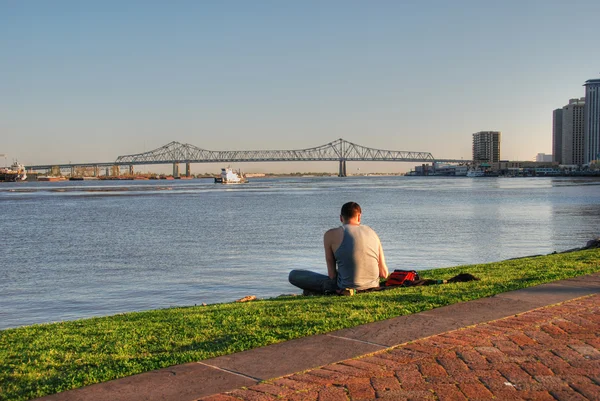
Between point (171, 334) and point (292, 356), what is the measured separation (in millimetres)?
Answer: 1495

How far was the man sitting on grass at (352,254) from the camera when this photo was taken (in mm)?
7219

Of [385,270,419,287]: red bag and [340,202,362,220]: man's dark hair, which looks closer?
[340,202,362,220]: man's dark hair

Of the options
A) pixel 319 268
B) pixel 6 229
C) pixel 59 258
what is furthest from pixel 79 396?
pixel 6 229

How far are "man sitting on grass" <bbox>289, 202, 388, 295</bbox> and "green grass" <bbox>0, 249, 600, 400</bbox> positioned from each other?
0.99ft

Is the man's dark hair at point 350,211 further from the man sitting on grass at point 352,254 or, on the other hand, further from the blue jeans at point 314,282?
the blue jeans at point 314,282

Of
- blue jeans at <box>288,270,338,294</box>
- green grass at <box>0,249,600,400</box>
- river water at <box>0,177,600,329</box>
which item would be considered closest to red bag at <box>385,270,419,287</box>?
green grass at <box>0,249,600,400</box>

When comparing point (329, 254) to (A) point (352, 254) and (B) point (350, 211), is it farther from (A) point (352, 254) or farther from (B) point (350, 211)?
(B) point (350, 211)

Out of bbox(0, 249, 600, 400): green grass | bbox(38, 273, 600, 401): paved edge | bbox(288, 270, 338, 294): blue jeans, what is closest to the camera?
bbox(38, 273, 600, 401): paved edge

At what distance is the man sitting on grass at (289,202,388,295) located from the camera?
7.22 meters

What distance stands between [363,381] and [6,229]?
30.7 metres

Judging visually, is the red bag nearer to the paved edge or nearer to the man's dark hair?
the man's dark hair

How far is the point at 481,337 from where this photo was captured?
5008mm

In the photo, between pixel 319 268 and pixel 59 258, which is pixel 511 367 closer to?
pixel 319 268

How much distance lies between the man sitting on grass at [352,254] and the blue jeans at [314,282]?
32mm
